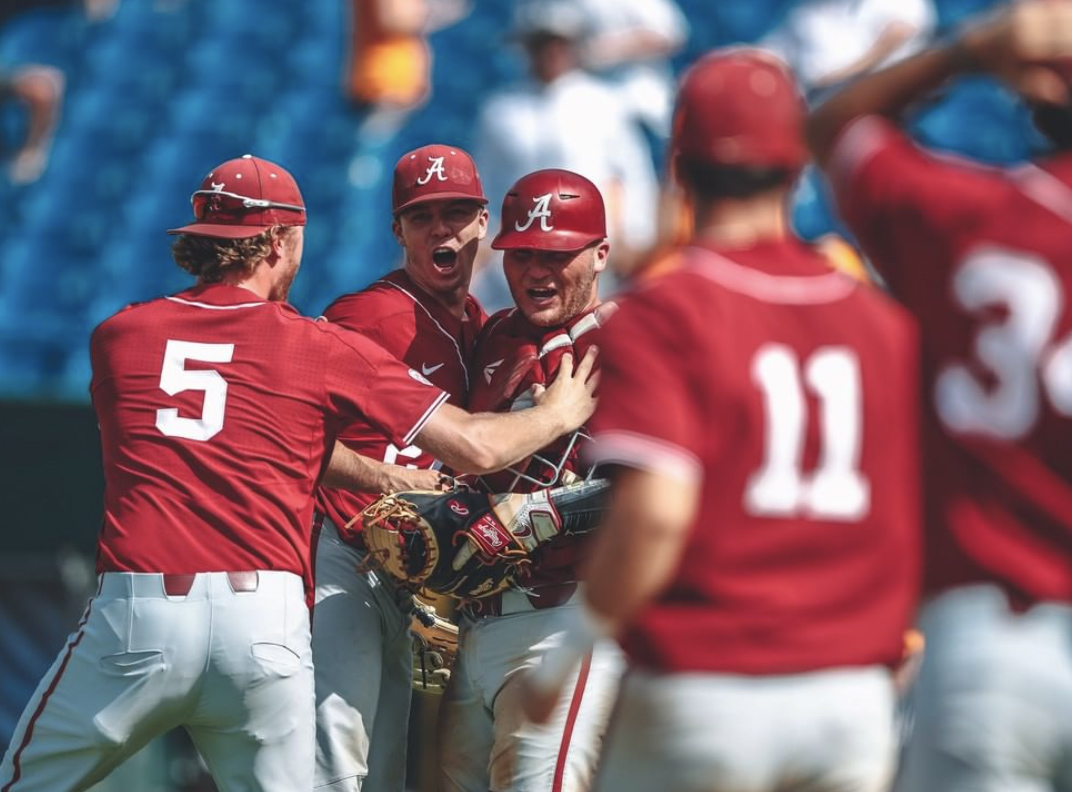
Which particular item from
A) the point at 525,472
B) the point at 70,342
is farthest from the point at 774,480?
the point at 70,342

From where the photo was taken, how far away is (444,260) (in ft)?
17.6

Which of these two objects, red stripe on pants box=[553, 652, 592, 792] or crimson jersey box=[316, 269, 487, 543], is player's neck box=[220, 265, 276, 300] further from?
red stripe on pants box=[553, 652, 592, 792]

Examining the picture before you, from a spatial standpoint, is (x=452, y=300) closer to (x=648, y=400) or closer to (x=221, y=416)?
(x=221, y=416)

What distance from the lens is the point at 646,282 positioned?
304 cm

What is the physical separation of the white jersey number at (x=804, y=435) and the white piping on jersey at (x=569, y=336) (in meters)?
1.98

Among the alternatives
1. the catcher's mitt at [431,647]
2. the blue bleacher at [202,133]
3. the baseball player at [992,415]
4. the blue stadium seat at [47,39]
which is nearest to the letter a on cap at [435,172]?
the catcher's mitt at [431,647]

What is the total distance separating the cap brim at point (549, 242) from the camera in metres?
4.93

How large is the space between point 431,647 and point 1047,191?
278cm

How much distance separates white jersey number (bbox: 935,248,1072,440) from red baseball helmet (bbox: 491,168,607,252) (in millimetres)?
2056

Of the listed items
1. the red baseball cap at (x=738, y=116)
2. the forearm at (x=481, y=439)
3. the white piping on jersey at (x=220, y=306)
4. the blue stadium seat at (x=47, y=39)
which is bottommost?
the blue stadium seat at (x=47, y=39)

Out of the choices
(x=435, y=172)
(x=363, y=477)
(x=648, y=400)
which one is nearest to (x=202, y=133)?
(x=435, y=172)

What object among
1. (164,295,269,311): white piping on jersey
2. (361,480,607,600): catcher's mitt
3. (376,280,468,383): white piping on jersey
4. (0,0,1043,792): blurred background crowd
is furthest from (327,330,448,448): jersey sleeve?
(0,0,1043,792): blurred background crowd

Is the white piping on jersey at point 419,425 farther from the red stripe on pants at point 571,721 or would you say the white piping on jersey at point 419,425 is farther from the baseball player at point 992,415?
the baseball player at point 992,415

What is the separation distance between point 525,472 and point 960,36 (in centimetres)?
215
